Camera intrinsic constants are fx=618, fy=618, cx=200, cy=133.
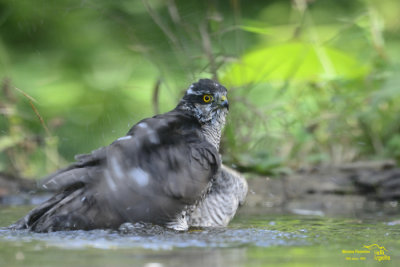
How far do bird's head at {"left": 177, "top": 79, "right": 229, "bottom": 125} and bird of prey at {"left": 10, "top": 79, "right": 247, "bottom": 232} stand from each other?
424 mm

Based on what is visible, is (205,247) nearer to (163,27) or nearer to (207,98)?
(207,98)

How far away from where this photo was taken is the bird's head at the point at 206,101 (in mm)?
4715

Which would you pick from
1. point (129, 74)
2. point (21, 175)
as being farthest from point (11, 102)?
point (129, 74)

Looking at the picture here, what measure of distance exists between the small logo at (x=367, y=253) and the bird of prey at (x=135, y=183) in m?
1.23

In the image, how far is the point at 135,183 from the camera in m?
→ 3.86

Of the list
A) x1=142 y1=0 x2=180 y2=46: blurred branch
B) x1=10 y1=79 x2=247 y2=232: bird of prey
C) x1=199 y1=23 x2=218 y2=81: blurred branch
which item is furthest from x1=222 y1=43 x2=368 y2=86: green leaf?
x1=10 y1=79 x2=247 y2=232: bird of prey

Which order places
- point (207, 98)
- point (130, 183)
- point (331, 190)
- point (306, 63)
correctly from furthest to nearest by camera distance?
point (306, 63)
point (331, 190)
point (207, 98)
point (130, 183)

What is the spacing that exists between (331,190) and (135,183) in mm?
2823

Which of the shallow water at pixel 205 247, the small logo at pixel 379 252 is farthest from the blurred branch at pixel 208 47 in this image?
the small logo at pixel 379 252

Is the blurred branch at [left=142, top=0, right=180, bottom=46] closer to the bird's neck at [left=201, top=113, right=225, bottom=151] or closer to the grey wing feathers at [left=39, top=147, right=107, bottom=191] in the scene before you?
the bird's neck at [left=201, top=113, right=225, bottom=151]

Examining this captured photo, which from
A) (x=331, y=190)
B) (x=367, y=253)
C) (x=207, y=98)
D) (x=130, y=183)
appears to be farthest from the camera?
(x=331, y=190)

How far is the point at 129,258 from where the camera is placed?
2.77 m

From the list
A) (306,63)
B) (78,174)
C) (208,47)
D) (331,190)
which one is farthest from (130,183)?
(306,63)

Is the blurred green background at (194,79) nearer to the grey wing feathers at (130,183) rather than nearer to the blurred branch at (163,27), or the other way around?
the blurred branch at (163,27)
